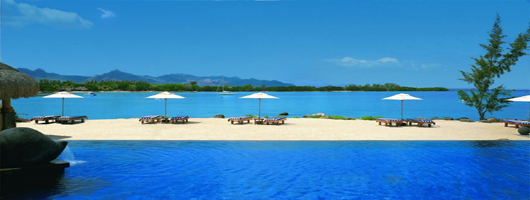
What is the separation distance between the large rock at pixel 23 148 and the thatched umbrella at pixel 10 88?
4.29 metres

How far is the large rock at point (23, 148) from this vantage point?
5.94 metres

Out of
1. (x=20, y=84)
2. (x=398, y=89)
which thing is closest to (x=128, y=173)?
(x=20, y=84)

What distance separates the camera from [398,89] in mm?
146250

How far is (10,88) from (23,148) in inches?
183

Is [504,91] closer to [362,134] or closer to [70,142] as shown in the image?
[362,134]

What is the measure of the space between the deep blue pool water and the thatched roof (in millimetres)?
2192

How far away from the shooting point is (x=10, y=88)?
9.52m

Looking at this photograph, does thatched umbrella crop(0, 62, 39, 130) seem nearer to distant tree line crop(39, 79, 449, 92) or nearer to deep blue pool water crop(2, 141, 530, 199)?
deep blue pool water crop(2, 141, 530, 199)

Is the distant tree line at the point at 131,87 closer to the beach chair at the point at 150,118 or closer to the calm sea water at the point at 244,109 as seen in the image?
the calm sea water at the point at 244,109

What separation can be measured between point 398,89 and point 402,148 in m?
147

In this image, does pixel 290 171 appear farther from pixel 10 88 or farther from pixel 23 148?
pixel 10 88

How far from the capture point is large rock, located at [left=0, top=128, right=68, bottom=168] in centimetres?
594

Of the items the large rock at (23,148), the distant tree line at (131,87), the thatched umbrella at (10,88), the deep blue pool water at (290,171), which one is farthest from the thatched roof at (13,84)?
the distant tree line at (131,87)

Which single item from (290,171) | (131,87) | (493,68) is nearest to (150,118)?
(290,171)
